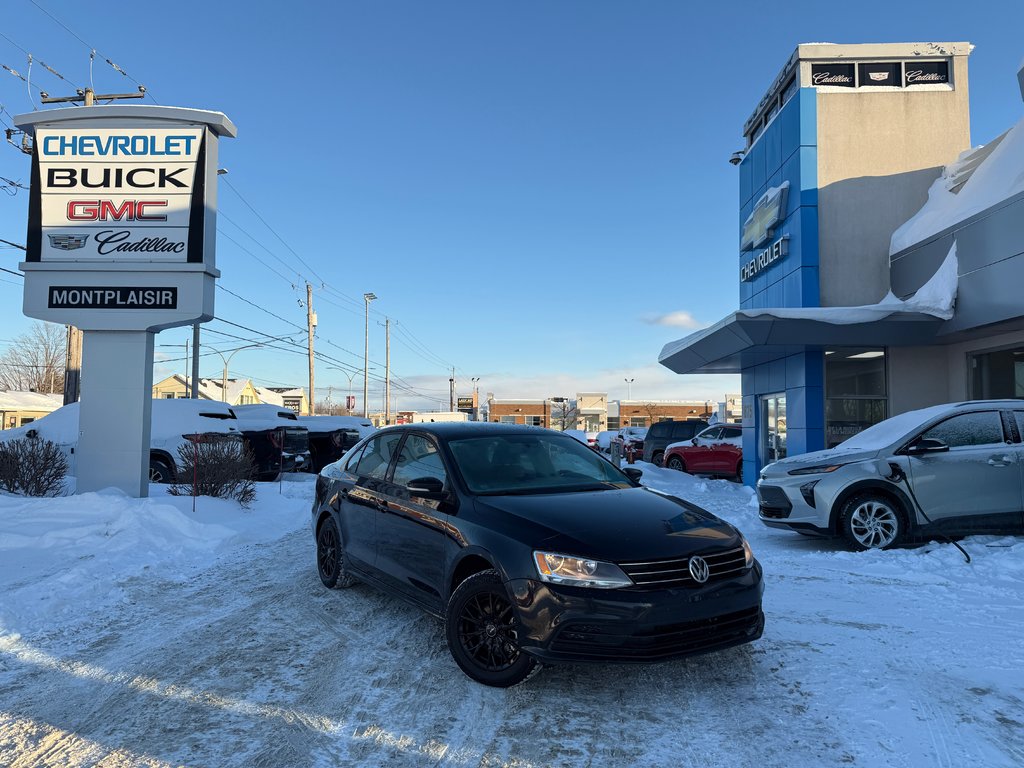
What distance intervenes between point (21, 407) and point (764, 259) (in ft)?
156

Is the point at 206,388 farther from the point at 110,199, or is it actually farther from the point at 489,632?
the point at 489,632

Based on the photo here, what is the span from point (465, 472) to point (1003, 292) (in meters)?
9.76

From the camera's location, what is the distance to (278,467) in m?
15.2

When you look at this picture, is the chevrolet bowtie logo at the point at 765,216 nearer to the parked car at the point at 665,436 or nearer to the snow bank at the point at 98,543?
the parked car at the point at 665,436

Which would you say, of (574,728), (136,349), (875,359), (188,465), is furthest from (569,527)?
(875,359)

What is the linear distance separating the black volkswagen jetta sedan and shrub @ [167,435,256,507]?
20.6ft

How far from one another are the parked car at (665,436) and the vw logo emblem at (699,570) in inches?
785

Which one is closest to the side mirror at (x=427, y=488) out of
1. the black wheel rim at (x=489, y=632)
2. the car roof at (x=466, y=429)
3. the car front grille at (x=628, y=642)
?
the car roof at (x=466, y=429)

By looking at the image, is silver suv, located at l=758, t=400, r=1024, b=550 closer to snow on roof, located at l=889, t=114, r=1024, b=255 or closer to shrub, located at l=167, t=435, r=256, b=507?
snow on roof, located at l=889, t=114, r=1024, b=255

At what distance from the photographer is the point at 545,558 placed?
12.2 feet

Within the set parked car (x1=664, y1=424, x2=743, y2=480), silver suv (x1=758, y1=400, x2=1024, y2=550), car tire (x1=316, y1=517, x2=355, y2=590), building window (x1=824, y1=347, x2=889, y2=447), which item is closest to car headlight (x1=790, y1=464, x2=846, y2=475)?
silver suv (x1=758, y1=400, x2=1024, y2=550)

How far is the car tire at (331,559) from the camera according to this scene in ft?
20.2

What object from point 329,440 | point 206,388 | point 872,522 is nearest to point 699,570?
point 872,522

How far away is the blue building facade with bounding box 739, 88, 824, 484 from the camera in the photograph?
13.9 metres
